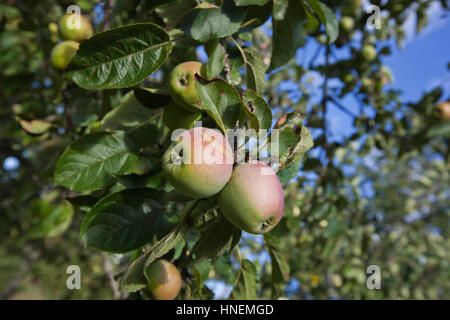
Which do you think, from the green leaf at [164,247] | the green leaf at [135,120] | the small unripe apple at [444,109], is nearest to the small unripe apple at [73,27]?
the green leaf at [135,120]

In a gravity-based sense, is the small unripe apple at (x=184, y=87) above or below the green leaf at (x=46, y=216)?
above

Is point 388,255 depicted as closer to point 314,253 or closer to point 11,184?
point 314,253

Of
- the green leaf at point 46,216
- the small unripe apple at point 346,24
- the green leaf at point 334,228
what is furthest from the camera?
the small unripe apple at point 346,24

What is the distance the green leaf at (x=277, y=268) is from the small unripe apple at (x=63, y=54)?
0.87 metres

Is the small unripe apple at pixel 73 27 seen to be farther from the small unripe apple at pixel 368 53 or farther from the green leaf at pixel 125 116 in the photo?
the small unripe apple at pixel 368 53

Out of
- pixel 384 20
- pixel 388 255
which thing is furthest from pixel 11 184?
pixel 388 255

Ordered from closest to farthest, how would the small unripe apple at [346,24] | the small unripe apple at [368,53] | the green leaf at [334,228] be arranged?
the green leaf at [334,228], the small unripe apple at [368,53], the small unripe apple at [346,24]

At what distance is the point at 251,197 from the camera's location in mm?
642

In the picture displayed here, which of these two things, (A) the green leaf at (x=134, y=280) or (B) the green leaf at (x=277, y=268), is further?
(B) the green leaf at (x=277, y=268)

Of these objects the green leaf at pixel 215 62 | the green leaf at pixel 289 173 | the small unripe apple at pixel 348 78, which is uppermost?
the green leaf at pixel 215 62

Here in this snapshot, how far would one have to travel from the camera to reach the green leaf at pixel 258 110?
0.71 m

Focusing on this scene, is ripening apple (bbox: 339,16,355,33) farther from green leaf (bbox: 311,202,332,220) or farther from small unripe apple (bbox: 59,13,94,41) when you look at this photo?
small unripe apple (bbox: 59,13,94,41)

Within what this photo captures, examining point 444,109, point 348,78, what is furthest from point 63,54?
point 444,109
